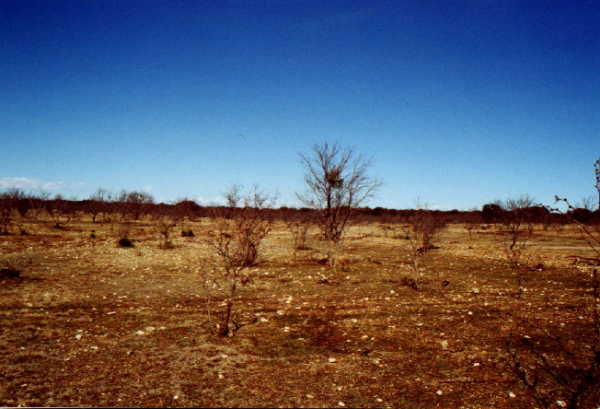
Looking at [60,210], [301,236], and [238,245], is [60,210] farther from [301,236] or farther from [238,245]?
[238,245]

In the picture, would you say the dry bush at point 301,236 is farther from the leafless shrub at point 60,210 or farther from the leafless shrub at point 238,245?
the leafless shrub at point 60,210

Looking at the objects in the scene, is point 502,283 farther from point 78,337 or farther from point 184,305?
point 78,337

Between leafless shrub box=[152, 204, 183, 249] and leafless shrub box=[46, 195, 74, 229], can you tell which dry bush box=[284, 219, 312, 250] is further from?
leafless shrub box=[46, 195, 74, 229]

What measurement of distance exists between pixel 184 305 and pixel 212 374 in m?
3.93

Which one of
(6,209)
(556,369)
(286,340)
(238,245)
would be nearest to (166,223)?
(6,209)

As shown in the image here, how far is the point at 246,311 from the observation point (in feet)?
26.3

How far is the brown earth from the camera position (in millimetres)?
4395

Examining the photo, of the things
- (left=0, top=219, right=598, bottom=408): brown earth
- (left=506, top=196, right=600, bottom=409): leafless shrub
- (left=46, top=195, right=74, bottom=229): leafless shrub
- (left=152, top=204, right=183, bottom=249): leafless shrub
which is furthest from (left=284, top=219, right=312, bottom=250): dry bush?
(left=46, top=195, right=74, bottom=229): leafless shrub

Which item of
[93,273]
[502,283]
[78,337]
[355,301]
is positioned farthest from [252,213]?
[502,283]

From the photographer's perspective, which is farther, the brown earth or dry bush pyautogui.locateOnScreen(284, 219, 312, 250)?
dry bush pyautogui.locateOnScreen(284, 219, 312, 250)

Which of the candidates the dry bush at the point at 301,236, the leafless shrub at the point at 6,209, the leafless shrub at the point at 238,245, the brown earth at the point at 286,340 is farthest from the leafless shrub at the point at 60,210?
the leafless shrub at the point at 238,245

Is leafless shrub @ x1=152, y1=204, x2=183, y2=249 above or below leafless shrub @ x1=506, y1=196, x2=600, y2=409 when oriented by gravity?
above

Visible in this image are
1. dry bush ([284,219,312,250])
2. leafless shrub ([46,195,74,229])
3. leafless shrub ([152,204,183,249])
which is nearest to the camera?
leafless shrub ([152,204,183,249])

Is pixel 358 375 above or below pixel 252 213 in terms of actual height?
below
